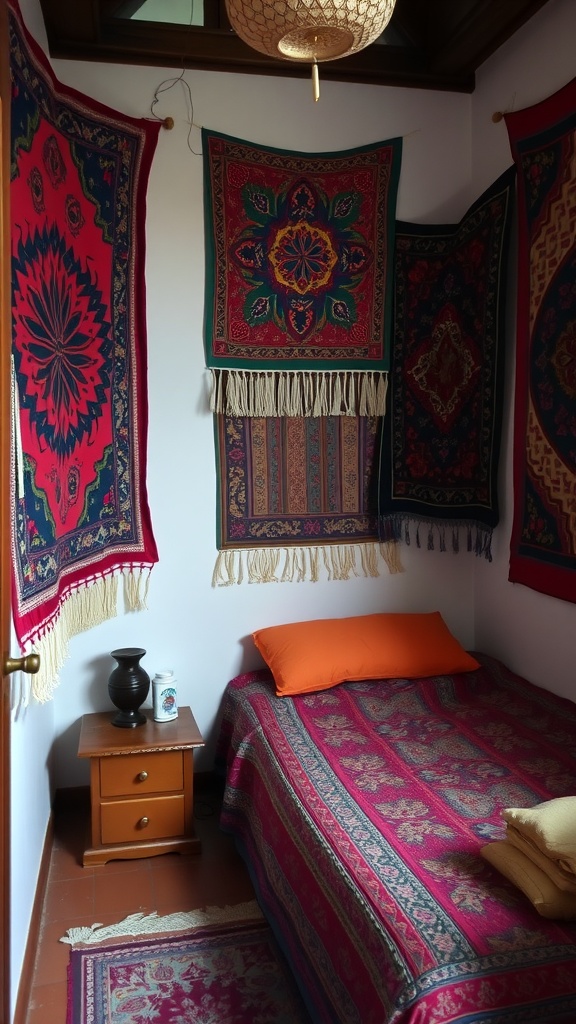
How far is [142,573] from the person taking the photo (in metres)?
3.04

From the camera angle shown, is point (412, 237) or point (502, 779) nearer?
point (502, 779)

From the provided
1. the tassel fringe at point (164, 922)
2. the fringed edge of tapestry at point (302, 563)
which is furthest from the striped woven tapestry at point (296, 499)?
the tassel fringe at point (164, 922)

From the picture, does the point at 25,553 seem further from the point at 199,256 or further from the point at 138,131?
the point at 138,131

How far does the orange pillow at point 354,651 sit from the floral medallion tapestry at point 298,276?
2.70ft

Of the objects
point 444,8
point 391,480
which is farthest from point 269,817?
point 444,8

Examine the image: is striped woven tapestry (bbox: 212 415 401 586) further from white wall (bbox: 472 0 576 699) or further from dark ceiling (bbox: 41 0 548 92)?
dark ceiling (bbox: 41 0 548 92)

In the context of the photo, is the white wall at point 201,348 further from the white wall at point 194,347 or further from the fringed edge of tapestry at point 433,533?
the fringed edge of tapestry at point 433,533

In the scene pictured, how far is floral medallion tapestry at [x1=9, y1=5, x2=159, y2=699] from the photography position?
205 cm

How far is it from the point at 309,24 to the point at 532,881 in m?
1.81

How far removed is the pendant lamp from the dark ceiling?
1.02 metres

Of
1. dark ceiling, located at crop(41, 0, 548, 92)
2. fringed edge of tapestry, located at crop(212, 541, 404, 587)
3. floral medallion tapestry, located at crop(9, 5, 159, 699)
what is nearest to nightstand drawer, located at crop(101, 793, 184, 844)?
floral medallion tapestry, located at crop(9, 5, 159, 699)

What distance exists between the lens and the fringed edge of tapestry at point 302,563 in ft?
10.3

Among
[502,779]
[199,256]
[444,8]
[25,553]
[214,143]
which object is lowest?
[502,779]

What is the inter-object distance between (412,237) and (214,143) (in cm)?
83
